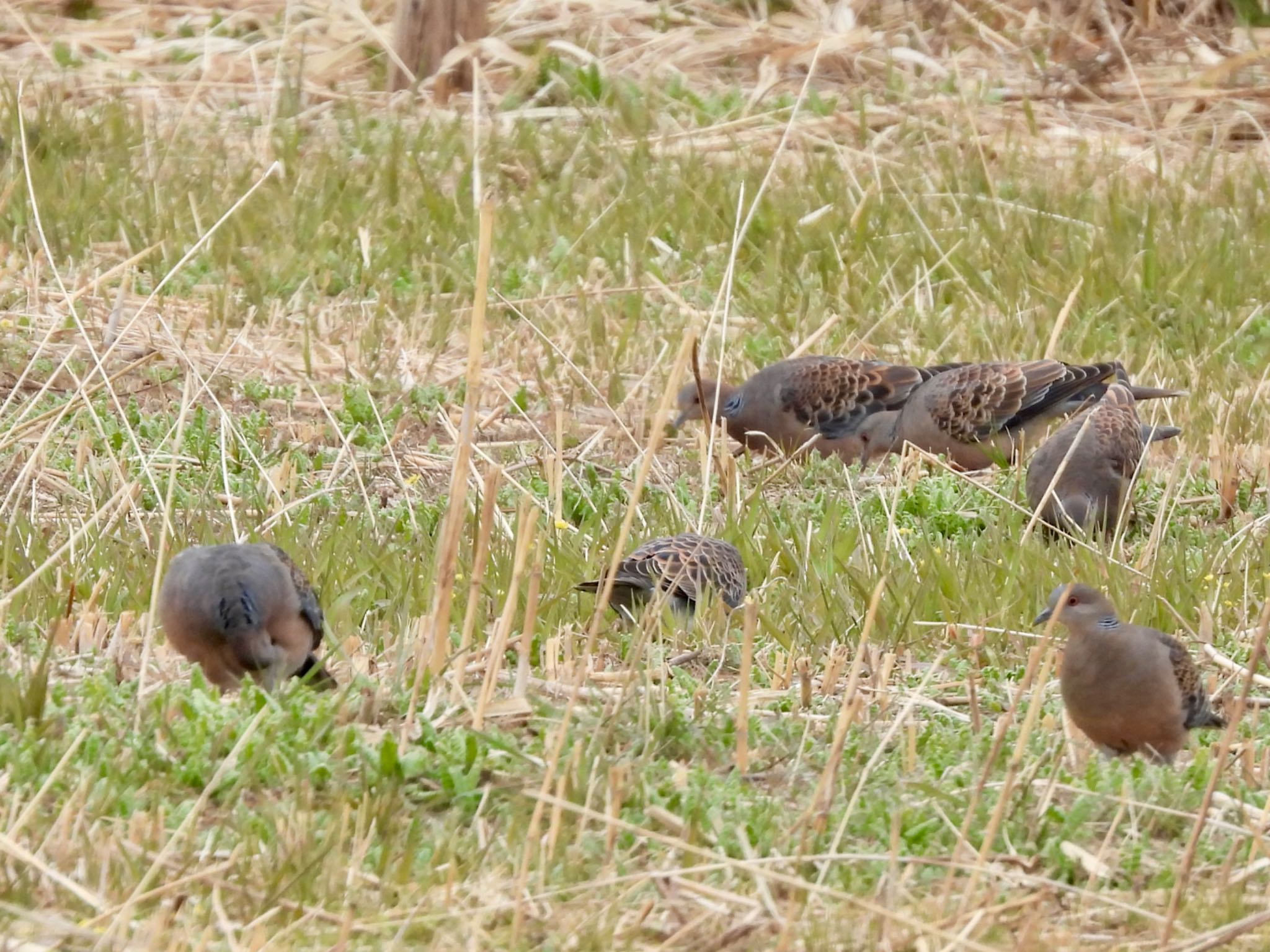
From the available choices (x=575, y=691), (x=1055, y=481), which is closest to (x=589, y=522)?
(x=1055, y=481)

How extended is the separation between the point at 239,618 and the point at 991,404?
4.46m

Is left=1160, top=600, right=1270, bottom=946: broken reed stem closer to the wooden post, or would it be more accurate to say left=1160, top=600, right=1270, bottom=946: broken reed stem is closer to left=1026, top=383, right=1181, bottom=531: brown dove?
left=1026, top=383, right=1181, bottom=531: brown dove

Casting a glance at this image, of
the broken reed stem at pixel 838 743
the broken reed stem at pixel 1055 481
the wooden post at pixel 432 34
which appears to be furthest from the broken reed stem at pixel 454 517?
the wooden post at pixel 432 34

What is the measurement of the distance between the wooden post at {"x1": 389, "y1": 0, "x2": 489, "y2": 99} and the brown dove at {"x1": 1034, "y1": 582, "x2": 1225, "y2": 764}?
354 inches

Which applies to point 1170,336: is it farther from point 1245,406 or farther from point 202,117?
point 202,117

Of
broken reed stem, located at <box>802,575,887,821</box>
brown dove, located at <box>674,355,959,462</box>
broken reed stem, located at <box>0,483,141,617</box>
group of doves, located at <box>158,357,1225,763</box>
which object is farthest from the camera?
brown dove, located at <box>674,355,959,462</box>

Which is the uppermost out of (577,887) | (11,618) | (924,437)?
(577,887)

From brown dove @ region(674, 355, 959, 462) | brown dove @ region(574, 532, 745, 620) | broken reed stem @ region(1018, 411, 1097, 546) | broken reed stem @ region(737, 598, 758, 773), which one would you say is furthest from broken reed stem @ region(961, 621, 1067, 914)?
brown dove @ region(674, 355, 959, 462)

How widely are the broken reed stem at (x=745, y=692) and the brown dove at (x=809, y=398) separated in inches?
175

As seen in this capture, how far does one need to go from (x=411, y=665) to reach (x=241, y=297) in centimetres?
498

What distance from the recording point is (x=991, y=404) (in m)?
8.23

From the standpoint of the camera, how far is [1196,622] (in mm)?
5664

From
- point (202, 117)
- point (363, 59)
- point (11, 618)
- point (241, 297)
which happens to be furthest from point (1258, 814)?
point (363, 59)

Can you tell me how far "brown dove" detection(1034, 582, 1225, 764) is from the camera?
14.3 ft
